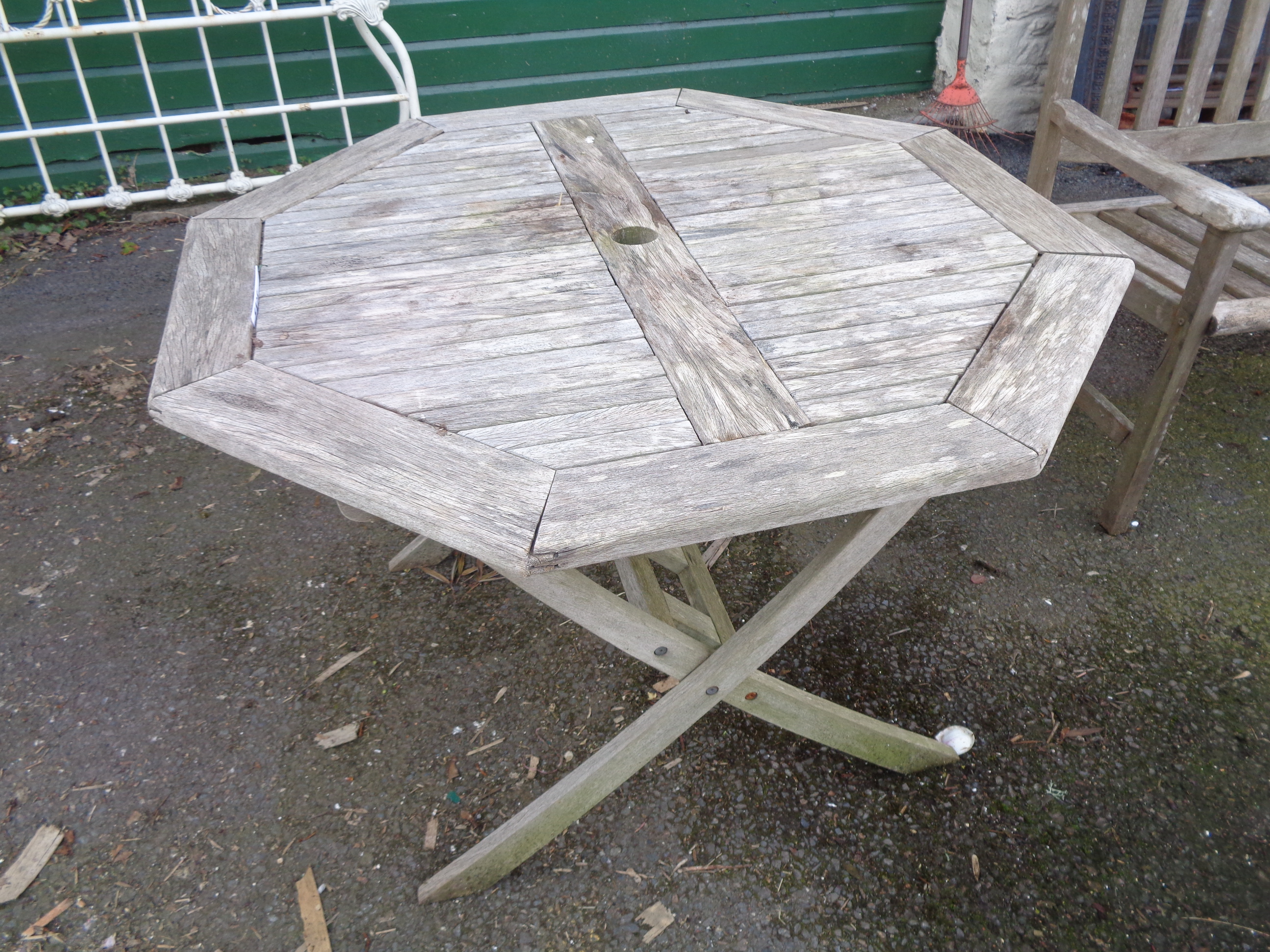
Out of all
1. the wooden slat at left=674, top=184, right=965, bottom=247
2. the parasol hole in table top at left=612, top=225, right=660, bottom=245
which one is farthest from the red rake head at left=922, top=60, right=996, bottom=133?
the parasol hole in table top at left=612, top=225, right=660, bottom=245

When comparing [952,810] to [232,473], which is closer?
[952,810]

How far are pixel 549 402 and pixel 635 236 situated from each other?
2.00ft

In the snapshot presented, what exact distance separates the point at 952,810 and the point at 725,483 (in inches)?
43.1

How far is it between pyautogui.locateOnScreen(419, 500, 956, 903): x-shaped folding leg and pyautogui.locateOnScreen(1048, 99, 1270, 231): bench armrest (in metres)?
1.07

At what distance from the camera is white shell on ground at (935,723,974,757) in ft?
6.42

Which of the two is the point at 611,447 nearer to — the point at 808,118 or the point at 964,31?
the point at 808,118

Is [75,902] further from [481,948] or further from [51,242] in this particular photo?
[51,242]

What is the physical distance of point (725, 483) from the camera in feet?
Result: 3.82

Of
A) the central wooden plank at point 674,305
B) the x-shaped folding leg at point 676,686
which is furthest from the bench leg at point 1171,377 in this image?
the central wooden plank at point 674,305

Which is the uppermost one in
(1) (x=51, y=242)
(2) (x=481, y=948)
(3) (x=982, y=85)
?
(3) (x=982, y=85)

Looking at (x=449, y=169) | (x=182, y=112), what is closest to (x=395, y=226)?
(x=449, y=169)

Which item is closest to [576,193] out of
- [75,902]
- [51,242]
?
[75,902]

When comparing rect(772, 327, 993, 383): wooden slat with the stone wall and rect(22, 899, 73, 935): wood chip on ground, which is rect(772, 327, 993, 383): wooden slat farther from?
the stone wall

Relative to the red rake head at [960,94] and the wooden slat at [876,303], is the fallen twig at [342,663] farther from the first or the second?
the red rake head at [960,94]
